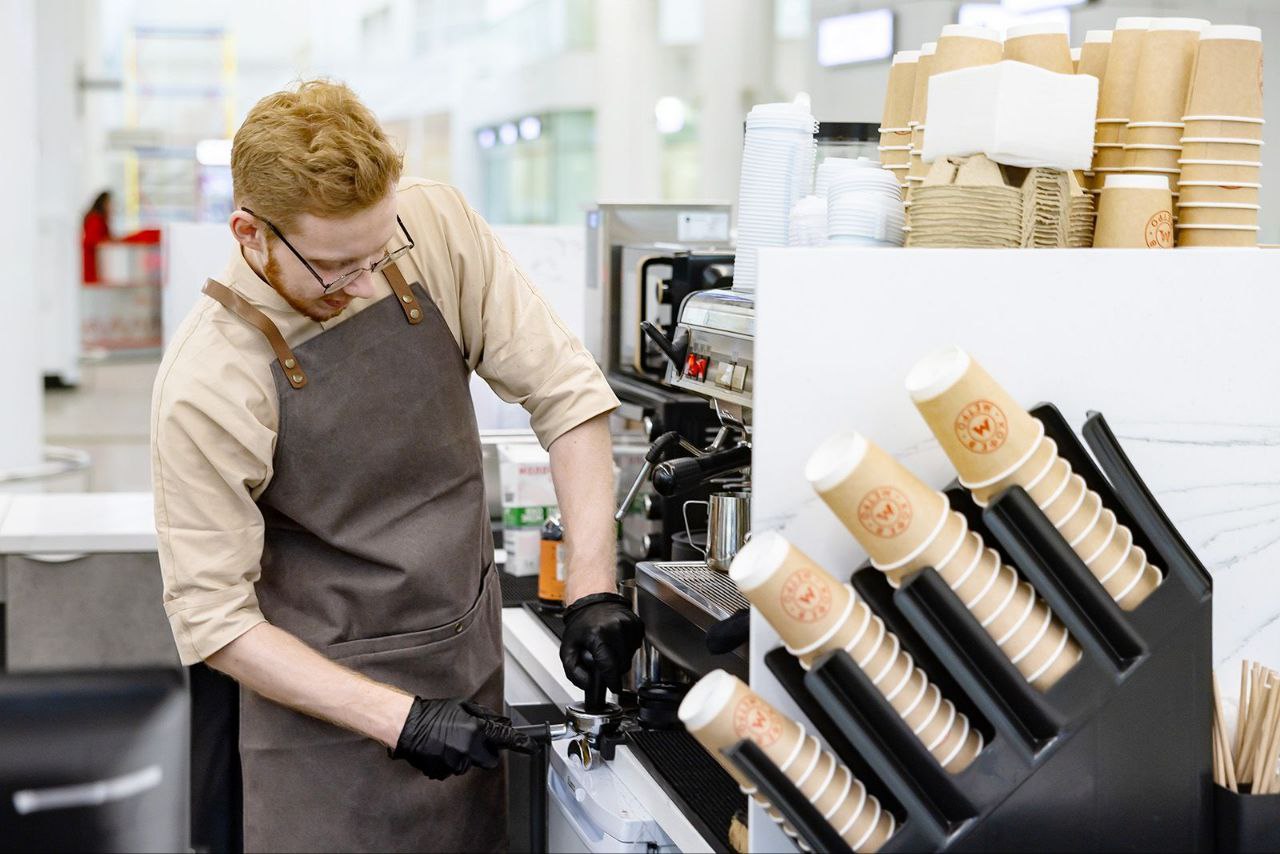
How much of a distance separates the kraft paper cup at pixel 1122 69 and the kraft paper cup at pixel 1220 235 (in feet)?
0.53

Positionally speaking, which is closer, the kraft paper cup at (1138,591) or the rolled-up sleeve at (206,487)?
the kraft paper cup at (1138,591)

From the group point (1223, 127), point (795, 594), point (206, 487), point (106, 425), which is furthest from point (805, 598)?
point (106, 425)

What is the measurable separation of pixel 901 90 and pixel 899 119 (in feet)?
0.13

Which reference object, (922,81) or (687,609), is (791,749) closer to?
(687,609)

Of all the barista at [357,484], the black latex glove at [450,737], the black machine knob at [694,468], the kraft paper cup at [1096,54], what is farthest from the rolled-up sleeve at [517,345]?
the kraft paper cup at [1096,54]

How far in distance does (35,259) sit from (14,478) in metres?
1.00

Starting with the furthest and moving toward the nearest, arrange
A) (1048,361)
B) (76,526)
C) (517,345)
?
(76,526)
(517,345)
(1048,361)

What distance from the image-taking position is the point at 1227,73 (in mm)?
1470

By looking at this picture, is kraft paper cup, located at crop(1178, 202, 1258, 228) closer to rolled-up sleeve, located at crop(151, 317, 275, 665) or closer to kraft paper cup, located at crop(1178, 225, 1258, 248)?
kraft paper cup, located at crop(1178, 225, 1258, 248)

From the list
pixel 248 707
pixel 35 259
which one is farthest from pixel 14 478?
pixel 248 707

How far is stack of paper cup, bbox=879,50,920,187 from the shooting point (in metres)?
1.71

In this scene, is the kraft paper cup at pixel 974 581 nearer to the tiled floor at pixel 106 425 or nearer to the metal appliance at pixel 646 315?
the metal appliance at pixel 646 315

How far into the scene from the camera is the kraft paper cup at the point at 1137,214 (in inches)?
56.9

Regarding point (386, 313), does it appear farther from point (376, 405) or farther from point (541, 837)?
point (541, 837)
